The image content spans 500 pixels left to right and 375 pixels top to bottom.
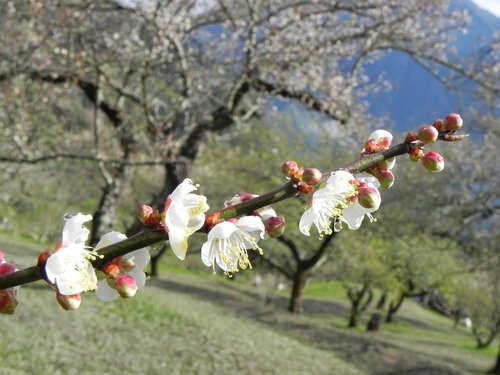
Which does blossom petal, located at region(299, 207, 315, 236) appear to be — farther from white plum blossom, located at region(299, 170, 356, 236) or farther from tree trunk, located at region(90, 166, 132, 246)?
tree trunk, located at region(90, 166, 132, 246)

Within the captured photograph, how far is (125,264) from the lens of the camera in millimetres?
1099

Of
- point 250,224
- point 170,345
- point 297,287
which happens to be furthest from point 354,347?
point 250,224

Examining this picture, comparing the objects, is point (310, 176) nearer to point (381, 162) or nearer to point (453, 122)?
point (381, 162)

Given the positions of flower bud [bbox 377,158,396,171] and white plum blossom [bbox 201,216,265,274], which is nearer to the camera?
white plum blossom [bbox 201,216,265,274]

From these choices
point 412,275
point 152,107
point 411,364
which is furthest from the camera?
point 412,275

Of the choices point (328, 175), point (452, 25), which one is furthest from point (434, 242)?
point (328, 175)

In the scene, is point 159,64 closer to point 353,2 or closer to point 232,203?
point 353,2

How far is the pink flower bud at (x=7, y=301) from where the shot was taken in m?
0.99

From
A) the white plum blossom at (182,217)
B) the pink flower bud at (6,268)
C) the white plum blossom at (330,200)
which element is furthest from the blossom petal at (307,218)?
the pink flower bud at (6,268)

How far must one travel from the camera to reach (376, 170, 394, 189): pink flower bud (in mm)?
1189

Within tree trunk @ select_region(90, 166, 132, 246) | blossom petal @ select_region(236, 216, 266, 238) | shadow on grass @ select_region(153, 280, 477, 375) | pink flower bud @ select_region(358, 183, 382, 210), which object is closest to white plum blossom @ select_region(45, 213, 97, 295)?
blossom petal @ select_region(236, 216, 266, 238)

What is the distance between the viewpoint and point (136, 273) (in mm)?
1133

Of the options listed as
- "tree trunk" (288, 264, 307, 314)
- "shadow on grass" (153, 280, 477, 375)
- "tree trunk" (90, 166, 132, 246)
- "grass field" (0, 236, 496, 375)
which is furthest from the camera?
"tree trunk" (288, 264, 307, 314)

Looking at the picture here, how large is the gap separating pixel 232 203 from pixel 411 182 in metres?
14.3
